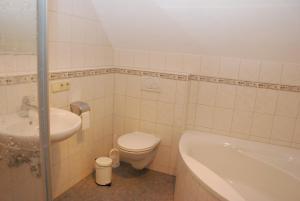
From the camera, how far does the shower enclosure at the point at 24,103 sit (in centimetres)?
82

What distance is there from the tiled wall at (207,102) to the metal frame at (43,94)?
1.61 m

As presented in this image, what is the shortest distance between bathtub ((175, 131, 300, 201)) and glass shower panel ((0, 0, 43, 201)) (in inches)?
42.3

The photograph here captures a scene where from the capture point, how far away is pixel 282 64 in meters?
2.00

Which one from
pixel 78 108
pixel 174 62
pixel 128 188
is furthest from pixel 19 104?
pixel 174 62

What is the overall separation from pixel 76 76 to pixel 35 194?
3.93ft

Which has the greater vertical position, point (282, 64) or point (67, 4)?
point (67, 4)

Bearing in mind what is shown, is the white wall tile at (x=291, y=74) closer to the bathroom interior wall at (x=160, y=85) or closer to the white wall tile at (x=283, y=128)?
the bathroom interior wall at (x=160, y=85)

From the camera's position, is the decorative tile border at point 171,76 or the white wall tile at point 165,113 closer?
the decorative tile border at point 171,76

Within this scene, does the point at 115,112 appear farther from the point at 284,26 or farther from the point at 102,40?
the point at 284,26

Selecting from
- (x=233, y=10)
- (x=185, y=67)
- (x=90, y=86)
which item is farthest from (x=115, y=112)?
(x=233, y=10)

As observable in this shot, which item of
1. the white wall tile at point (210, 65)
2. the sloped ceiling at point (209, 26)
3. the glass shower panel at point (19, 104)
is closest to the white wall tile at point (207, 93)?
the white wall tile at point (210, 65)

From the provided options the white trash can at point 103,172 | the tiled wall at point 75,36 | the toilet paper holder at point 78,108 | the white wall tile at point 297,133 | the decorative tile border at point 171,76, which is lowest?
the white trash can at point 103,172

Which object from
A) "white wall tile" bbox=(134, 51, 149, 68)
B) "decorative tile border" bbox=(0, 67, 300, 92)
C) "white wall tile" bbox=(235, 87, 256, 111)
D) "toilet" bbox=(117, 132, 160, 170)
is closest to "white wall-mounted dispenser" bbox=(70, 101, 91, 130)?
"decorative tile border" bbox=(0, 67, 300, 92)

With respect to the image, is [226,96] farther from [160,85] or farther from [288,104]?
[160,85]
